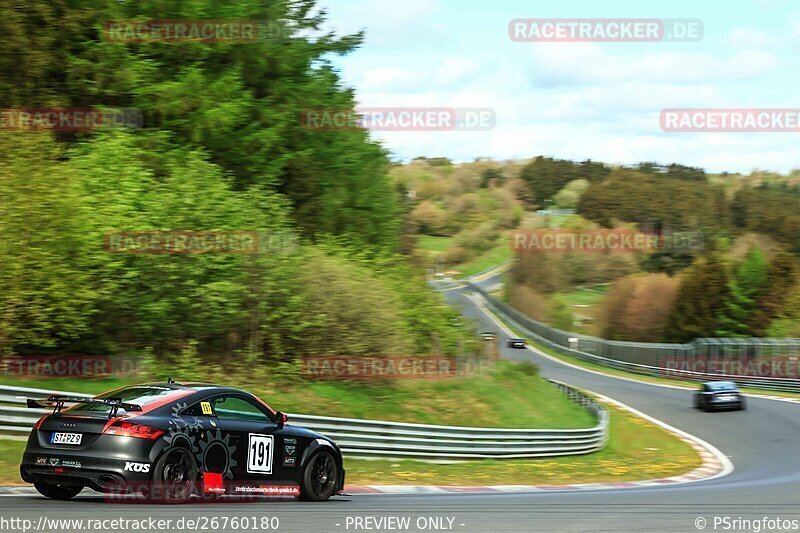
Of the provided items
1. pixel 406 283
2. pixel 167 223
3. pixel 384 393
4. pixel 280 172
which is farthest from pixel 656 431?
pixel 167 223

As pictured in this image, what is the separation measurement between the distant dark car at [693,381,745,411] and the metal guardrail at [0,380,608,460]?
44.8 ft

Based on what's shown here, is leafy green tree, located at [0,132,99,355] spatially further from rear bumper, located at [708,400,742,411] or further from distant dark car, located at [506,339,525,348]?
distant dark car, located at [506,339,525,348]

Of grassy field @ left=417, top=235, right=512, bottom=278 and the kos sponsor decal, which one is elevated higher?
grassy field @ left=417, top=235, right=512, bottom=278

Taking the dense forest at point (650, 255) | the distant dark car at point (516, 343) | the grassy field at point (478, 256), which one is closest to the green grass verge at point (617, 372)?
the distant dark car at point (516, 343)

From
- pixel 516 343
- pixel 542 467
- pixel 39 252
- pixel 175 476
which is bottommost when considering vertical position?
pixel 516 343

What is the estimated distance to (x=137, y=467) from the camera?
8484 millimetres

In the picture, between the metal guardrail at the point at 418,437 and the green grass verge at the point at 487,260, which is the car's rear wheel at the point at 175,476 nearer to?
the metal guardrail at the point at 418,437

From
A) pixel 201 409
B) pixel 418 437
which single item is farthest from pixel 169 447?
pixel 418 437

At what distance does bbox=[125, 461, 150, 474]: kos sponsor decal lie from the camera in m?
8.45

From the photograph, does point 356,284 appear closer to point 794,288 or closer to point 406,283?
point 406,283

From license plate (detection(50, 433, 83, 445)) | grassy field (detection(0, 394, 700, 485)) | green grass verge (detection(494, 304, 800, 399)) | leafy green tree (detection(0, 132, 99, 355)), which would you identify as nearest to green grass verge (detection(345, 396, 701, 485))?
grassy field (detection(0, 394, 700, 485))

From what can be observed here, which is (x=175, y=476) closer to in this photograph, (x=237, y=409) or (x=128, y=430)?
(x=128, y=430)

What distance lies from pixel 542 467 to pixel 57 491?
12.9 meters

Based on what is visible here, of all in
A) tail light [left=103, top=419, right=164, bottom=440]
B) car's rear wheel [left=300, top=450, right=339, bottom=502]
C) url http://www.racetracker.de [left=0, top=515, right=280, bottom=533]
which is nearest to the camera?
url http://www.racetracker.de [left=0, top=515, right=280, bottom=533]
